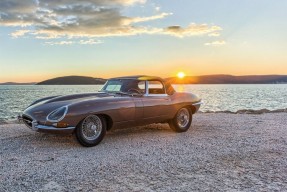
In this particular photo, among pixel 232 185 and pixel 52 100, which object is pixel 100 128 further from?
pixel 232 185

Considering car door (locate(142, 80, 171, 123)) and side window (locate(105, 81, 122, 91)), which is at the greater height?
side window (locate(105, 81, 122, 91))

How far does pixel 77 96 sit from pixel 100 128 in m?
1.13

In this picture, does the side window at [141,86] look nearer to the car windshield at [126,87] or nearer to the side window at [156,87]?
the car windshield at [126,87]

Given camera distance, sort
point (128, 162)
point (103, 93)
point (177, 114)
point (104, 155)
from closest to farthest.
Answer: point (128, 162)
point (104, 155)
point (103, 93)
point (177, 114)

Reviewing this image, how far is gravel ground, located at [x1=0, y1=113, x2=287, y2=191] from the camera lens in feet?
15.5

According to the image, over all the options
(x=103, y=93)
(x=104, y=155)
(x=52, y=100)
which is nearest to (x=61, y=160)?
(x=104, y=155)

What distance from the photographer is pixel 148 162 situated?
19.3 feet

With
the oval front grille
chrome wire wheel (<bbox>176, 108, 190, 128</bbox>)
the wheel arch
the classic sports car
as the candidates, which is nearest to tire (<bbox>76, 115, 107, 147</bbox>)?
the classic sports car

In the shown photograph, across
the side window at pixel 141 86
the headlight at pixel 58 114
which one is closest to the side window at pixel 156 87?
the side window at pixel 141 86

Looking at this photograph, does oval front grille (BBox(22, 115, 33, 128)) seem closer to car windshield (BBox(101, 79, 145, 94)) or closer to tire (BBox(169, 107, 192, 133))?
car windshield (BBox(101, 79, 145, 94))

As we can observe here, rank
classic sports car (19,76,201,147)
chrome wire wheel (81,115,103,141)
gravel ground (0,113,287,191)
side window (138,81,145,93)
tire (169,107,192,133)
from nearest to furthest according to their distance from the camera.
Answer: gravel ground (0,113,287,191) < classic sports car (19,76,201,147) < chrome wire wheel (81,115,103,141) < side window (138,81,145,93) < tire (169,107,192,133)

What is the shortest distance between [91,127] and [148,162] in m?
1.80

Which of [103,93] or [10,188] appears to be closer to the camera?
[10,188]

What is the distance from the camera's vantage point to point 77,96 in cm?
785
